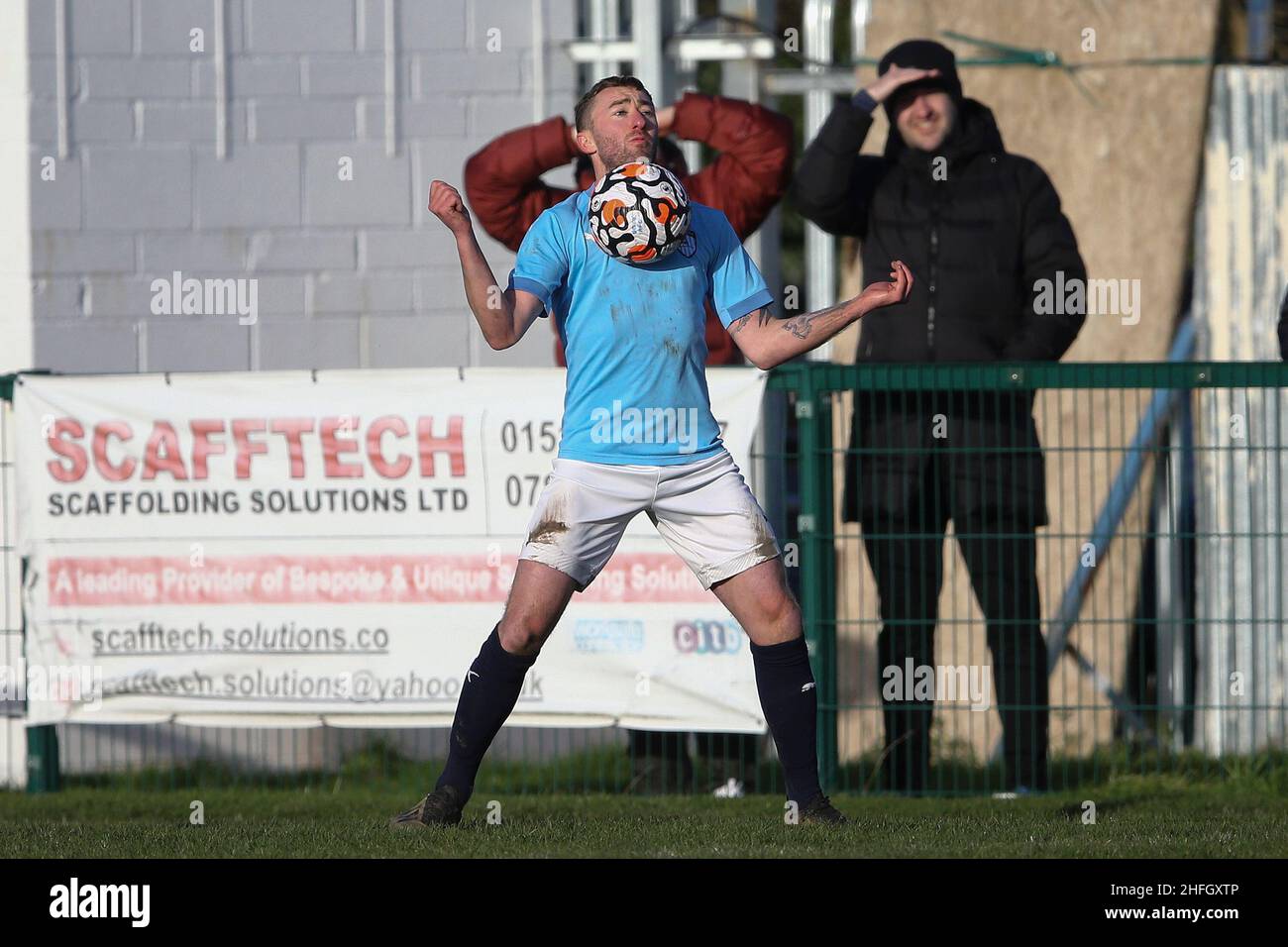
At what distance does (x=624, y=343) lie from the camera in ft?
18.3

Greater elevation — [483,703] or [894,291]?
[894,291]

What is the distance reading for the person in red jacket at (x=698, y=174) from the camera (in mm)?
7398

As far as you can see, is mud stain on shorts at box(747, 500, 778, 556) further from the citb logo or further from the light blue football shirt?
the citb logo

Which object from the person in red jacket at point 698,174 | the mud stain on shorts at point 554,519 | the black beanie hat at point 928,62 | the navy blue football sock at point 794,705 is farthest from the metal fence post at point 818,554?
the mud stain on shorts at point 554,519

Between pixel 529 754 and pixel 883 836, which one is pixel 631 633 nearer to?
pixel 529 754

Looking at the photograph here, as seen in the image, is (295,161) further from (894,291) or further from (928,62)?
(894,291)

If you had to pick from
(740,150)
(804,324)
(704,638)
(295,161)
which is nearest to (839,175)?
(740,150)

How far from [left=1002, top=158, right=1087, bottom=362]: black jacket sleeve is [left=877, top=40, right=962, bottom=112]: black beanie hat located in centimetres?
42

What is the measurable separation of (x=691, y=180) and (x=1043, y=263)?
135 cm

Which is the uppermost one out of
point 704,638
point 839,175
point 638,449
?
point 839,175

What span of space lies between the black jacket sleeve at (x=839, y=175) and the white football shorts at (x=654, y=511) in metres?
2.06

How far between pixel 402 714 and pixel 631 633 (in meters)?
0.92

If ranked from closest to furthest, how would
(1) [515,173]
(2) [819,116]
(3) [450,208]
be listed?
(3) [450,208], (1) [515,173], (2) [819,116]

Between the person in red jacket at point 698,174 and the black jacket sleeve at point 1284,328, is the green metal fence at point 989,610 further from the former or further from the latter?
the person in red jacket at point 698,174
